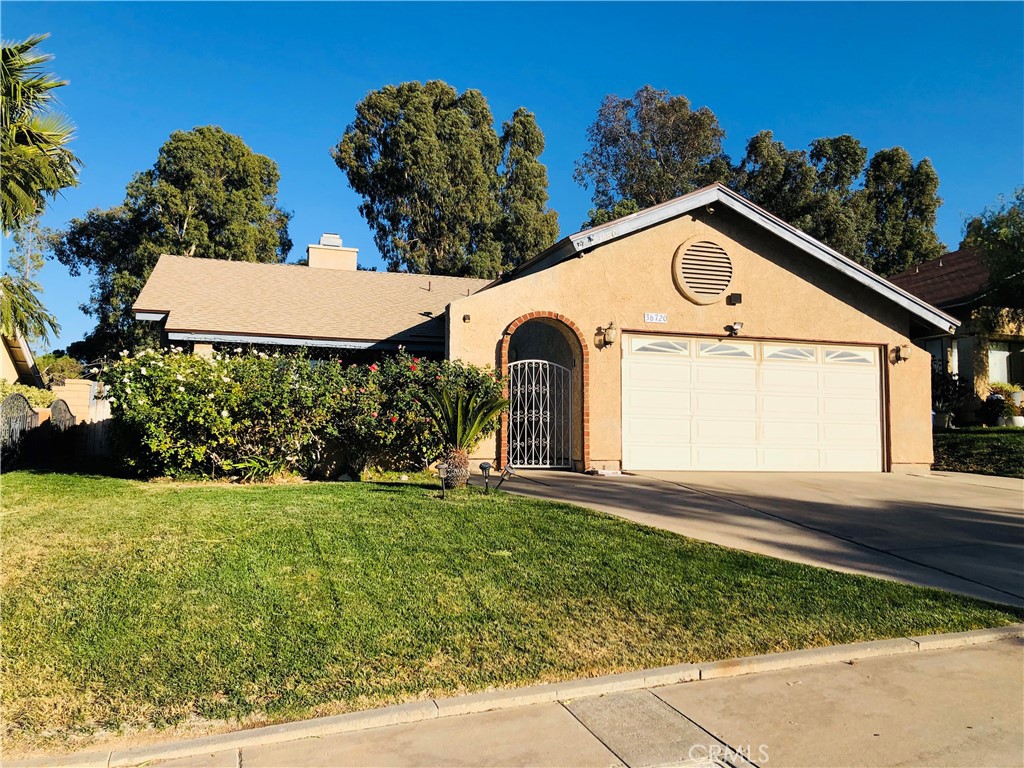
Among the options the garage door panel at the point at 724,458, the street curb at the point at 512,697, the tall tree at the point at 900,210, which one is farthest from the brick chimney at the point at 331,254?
the tall tree at the point at 900,210

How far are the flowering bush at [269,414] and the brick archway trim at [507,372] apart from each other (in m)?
1.24

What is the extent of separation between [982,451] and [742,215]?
774cm

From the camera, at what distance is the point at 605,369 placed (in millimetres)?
13523

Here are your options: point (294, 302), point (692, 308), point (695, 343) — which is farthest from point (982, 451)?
point (294, 302)

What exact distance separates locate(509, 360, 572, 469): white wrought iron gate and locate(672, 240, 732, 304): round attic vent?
2942 millimetres

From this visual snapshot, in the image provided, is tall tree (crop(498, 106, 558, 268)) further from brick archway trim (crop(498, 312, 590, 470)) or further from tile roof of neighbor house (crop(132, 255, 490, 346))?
brick archway trim (crop(498, 312, 590, 470))

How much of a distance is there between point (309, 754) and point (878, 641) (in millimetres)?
3806

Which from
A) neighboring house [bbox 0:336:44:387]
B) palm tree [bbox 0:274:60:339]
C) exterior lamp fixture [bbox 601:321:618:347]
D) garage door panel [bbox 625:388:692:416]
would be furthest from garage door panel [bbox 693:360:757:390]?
neighboring house [bbox 0:336:44:387]

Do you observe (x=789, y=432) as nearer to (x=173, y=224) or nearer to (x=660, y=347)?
(x=660, y=347)

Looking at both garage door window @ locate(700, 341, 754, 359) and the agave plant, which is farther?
garage door window @ locate(700, 341, 754, 359)

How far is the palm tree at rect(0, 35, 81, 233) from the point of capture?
11312 mm

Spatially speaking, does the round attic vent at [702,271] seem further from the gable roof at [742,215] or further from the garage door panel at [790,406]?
the garage door panel at [790,406]

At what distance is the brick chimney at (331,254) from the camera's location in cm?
2339

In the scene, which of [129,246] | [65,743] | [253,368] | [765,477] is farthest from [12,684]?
[129,246]
